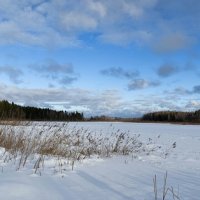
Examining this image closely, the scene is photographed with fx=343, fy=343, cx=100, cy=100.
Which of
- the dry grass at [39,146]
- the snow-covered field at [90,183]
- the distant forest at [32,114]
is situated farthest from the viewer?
Result: the distant forest at [32,114]

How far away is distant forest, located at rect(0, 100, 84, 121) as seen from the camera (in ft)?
29.8

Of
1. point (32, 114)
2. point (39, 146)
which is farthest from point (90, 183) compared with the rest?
point (32, 114)

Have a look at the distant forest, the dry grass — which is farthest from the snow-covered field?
the distant forest

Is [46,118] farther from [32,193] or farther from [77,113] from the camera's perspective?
[32,193]

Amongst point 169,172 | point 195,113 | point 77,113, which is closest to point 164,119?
point 195,113

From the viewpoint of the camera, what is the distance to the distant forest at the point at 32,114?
9.09 meters

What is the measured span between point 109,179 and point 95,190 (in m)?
0.82

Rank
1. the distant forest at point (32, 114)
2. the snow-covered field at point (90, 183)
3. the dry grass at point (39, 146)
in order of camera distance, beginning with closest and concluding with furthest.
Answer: the snow-covered field at point (90, 183) < the dry grass at point (39, 146) < the distant forest at point (32, 114)

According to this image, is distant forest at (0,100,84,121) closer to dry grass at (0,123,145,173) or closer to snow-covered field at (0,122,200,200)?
dry grass at (0,123,145,173)

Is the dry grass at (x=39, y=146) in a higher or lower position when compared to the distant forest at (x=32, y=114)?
lower

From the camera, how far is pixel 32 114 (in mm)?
10625

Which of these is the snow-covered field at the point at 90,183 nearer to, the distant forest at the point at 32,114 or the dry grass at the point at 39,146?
the dry grass at the point at 39,146

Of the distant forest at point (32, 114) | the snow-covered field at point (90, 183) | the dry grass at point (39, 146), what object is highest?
the distant forest at point (32, 114)

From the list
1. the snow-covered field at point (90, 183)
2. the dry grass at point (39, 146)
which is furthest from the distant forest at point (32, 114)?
the snow-covered field at point (90, 183)
